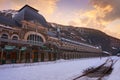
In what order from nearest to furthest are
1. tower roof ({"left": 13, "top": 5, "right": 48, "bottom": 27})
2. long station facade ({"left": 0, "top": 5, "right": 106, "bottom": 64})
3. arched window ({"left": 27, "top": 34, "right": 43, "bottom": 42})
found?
long station facade ({"left": 0, "top": 5, "right": 106, "bottom": 64}) < arched window ({"left": 27, "top": 34, "right": 43, "bottom": 42}) < tower roof ({"left": 13, "top": 5, "right": 48, "bottom": 27})

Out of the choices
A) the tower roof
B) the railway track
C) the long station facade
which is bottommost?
the railway track

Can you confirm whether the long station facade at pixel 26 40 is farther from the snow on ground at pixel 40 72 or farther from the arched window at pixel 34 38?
the snow on ground at pixel 40 72

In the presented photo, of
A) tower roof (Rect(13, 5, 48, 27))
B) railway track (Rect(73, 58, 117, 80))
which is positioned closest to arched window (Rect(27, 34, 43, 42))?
tower roof (Rect(13, 5, 48, 27))

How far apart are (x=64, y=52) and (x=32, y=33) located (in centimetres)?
1741

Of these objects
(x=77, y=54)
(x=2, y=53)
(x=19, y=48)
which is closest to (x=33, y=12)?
(x=19, y=48)

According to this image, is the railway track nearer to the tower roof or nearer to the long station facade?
the long station facade

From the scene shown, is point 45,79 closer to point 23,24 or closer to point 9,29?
point 9,29

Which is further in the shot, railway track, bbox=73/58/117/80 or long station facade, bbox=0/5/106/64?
long station facade, bbox=0/5/106/64

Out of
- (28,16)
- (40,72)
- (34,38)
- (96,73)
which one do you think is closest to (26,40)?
(34,38)

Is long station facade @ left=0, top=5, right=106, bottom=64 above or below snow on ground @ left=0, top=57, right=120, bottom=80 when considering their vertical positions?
above

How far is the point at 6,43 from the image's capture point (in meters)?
30.8

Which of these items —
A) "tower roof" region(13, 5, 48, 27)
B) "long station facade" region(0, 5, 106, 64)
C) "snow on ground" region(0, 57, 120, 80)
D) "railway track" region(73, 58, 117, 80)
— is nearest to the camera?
"snow on ground" region(0, 57, 120, 80)

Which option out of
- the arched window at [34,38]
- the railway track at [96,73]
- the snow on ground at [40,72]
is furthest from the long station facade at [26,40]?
the railway track at [96,73]

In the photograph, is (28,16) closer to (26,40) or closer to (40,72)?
(26,40)
